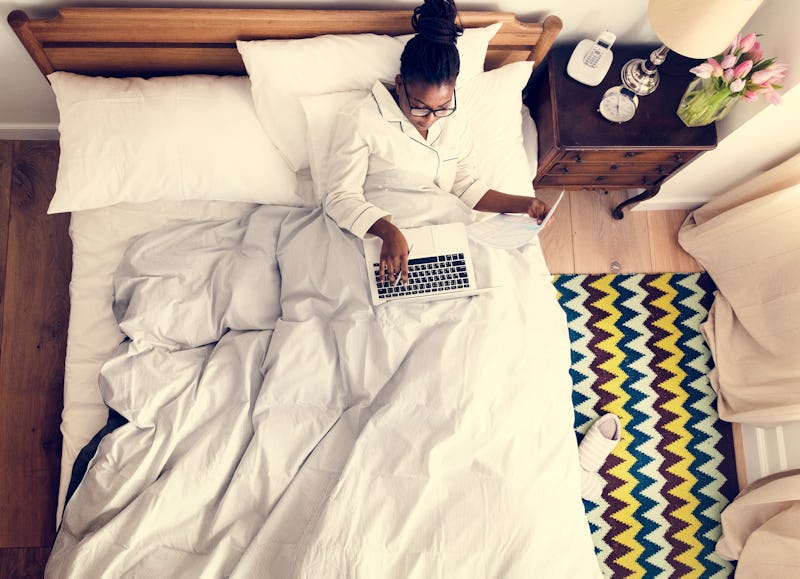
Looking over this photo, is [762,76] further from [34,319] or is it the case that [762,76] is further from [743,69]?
[34,319]

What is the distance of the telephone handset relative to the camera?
5.20 ft

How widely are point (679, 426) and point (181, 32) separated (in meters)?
1.85

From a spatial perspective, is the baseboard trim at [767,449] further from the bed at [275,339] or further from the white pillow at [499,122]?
the white pillow at [499,122]

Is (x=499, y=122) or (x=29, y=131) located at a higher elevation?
(x=29, y=131)

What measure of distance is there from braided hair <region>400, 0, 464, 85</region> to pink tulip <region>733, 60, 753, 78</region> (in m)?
0.68

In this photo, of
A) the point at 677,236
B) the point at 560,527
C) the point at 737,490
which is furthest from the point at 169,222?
the point at 737,490

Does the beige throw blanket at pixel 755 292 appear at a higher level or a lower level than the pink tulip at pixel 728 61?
lower

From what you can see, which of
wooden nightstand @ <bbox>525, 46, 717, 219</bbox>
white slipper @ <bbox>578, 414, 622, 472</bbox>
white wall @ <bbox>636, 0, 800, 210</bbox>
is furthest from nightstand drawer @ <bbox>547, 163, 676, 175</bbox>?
white slipper @ <bbox>578, 414, 622, 472</bbox>

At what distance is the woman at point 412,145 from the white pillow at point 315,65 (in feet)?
0.24

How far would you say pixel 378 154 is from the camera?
143 centimetres

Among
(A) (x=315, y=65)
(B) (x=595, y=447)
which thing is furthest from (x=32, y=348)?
Result: (B) (x=595, y=447)

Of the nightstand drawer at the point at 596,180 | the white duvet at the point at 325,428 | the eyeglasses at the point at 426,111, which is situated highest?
the eyeglasses at the point at 426,111

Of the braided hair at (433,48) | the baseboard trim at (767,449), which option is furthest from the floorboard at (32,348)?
the baseboard trim at (767,449)

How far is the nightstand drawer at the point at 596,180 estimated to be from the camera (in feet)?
5.95
